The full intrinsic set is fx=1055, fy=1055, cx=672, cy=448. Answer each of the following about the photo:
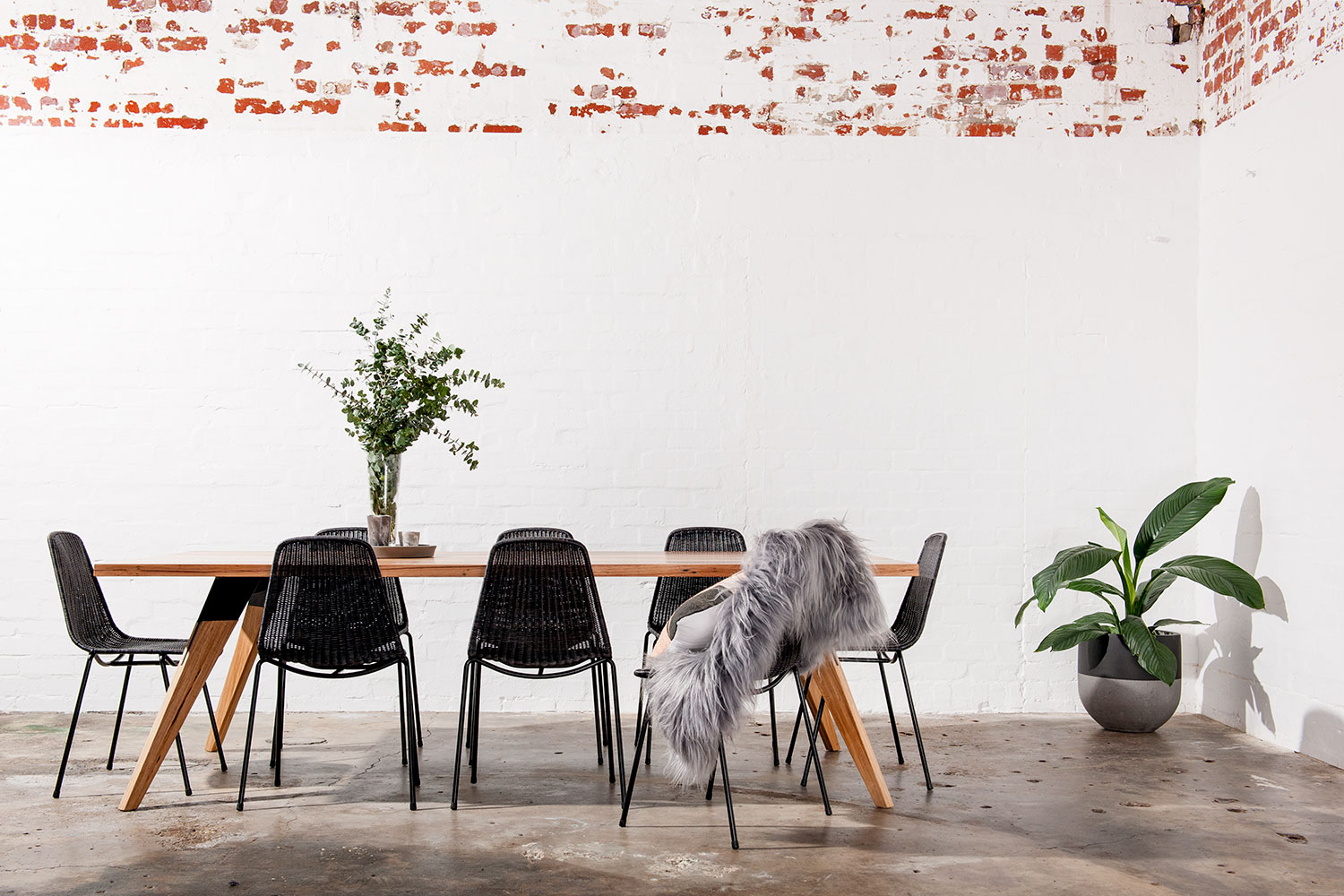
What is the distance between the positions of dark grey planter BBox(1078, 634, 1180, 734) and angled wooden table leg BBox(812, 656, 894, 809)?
1.63m

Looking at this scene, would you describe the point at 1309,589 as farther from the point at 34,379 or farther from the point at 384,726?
the point at 34,379

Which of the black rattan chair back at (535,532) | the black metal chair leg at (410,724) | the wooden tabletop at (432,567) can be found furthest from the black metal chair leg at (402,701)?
the black rattan chair back at (535,532)

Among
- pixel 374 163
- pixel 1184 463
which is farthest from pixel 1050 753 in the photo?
pixel 374 163

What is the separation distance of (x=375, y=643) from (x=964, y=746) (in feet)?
8.38

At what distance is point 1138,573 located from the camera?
4949 millimetres

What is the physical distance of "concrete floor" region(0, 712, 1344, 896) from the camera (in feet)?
9.27

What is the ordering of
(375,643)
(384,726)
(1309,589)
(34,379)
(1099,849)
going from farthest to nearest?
(34,379) < (384,726) < (1309,589) < (375,643) < (1099,849)

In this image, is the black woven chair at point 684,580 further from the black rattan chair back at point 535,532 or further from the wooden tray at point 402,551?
the wooden tray at point 402,551

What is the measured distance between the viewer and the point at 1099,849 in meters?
3.11

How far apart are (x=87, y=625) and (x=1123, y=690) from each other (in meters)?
4.23

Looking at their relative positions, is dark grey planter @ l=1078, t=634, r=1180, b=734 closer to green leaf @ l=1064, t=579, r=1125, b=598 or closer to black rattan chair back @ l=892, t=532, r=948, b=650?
green leaf @ l=1064, t=579, r=1125, b=598

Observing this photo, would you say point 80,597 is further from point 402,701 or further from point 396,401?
point 396,401

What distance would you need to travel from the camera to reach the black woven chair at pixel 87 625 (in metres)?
3.62

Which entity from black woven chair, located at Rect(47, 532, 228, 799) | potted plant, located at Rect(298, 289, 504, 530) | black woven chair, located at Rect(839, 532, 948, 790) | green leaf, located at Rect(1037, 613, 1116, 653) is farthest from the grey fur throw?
green leaf, located at Rect(1037, 613, 1116, 653)
